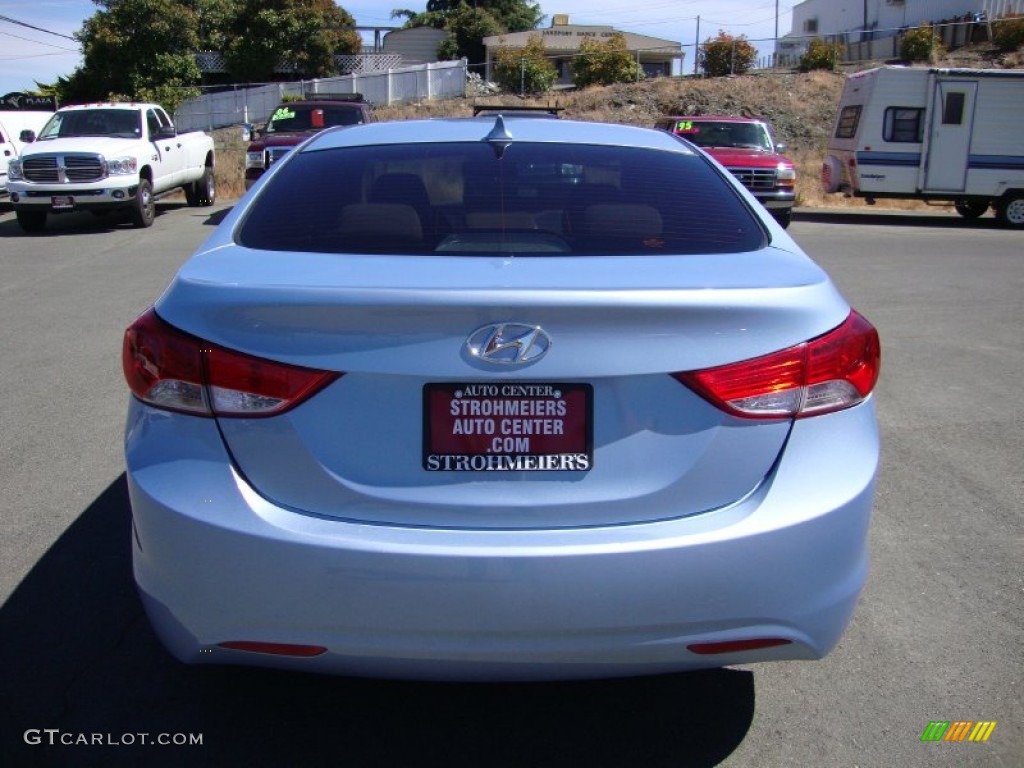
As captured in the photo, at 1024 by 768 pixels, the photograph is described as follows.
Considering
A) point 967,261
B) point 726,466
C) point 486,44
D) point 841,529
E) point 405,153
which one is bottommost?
point 967,261

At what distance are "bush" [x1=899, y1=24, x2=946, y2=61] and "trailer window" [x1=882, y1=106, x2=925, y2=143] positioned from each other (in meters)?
23.5

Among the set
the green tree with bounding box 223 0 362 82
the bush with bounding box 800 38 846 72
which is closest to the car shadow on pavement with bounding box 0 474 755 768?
the bush with bounding box 800 38 846 72

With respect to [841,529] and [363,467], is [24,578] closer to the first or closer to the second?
[363,467]

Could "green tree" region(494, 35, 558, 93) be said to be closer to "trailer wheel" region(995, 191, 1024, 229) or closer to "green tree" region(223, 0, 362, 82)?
"green tree" region(223, 0, 362, 82)

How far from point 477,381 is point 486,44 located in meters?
55.6

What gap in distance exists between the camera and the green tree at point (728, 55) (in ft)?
136

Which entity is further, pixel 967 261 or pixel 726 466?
pixel 967 261

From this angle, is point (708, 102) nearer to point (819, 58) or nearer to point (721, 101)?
point (721, 101)

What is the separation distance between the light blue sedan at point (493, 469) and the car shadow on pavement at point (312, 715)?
1.62 ft

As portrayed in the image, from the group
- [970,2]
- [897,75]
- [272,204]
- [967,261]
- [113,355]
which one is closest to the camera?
[272,204]

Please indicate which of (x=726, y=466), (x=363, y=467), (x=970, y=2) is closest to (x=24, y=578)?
(x=363, y=467)

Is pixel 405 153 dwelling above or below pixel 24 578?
above

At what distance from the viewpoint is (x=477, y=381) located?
2484mm

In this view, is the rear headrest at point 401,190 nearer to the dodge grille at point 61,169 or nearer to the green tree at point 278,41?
the dodge grille at point 61,169
